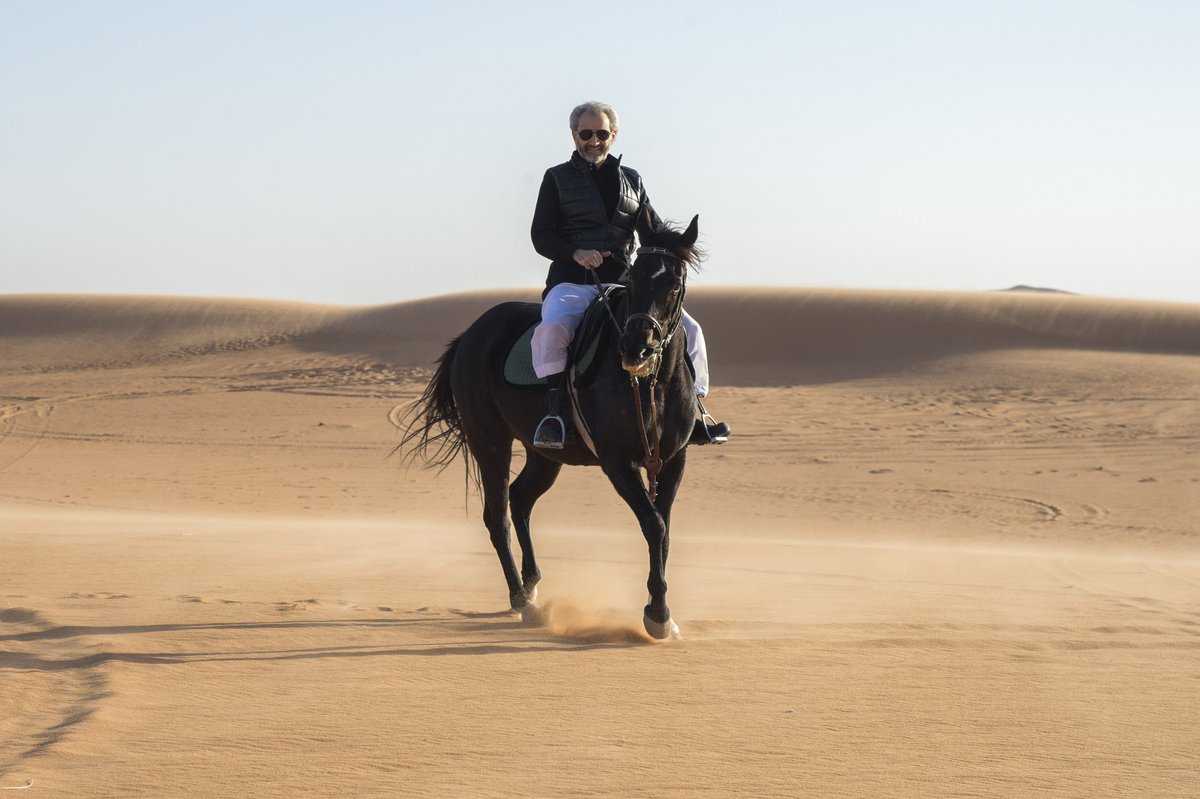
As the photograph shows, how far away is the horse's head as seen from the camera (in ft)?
22.3

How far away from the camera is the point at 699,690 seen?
19.9 feet

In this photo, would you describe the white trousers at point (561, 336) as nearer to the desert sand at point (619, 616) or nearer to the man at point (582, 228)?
the man at point (582, 228)

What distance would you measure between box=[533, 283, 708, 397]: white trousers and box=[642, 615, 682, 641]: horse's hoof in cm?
144

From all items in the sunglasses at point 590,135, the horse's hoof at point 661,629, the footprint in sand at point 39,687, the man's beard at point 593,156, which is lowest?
the horse's hoof at point 661,629

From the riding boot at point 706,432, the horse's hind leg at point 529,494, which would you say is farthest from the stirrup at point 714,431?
the horse's hind leg at point 529,494

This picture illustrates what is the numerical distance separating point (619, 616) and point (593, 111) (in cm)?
317

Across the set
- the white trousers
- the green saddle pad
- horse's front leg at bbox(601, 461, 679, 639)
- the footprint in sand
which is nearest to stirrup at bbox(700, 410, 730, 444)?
the white trousers

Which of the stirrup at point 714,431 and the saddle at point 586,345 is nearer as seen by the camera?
the saddle at point 586,345

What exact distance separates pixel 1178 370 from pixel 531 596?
95.2 ft

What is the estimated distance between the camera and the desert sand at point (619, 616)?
4852 millimetres

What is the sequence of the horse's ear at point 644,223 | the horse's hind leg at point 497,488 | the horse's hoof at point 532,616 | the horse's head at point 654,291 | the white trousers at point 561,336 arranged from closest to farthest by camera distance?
the horse's head at point 654,291
the horse's ear at point 644,223
the white trousers at point 561,336
the horse's hoof at point 532,616
the horse's hind leg at point 497,488

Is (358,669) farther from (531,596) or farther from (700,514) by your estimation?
(700,514)

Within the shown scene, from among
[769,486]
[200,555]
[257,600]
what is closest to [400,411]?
[769,486]

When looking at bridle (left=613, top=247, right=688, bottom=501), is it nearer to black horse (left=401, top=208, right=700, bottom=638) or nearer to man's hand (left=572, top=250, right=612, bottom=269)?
black horse (left=401, top=208, right=700, bottom=638)
